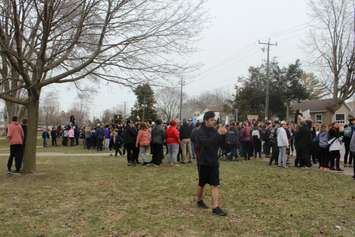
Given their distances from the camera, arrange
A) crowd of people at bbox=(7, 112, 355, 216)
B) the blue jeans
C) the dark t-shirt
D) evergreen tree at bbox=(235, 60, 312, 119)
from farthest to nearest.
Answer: evergreen tree at bbox=(235, 60, 312, 119) → the blue jeans → crowd of people at bbox=(7, 112, 355, 216) → the dark t-shirt

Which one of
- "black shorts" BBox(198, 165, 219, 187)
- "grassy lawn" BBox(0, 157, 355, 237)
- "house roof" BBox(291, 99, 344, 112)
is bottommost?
"grassy lawn" BBox(0, 157, 355, 237)

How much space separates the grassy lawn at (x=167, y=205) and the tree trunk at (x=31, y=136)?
24.8 inches

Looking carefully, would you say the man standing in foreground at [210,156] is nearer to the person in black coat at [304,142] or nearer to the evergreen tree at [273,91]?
the person in black coat at [304,142]

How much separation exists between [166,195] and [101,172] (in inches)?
179

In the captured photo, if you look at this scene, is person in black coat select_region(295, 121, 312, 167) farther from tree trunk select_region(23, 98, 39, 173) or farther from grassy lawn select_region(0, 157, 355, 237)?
tree trunk select_region(23, 98, 39, 173)

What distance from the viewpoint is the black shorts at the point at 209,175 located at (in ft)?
22.9

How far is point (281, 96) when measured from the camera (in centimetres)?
5419

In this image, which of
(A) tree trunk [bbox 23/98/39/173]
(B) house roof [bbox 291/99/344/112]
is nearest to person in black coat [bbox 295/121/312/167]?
(A) tree trunk [bbox 23/98/39/173]

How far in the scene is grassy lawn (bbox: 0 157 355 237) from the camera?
20.0 feet

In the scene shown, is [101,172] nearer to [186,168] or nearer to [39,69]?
[186,168]

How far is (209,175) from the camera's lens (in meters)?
7.14

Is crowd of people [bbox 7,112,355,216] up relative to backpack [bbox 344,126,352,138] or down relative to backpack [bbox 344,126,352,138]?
down

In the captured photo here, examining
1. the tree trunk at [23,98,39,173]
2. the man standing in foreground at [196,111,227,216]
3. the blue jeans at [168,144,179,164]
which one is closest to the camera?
the man standing in foreground at [196,111,227,216]

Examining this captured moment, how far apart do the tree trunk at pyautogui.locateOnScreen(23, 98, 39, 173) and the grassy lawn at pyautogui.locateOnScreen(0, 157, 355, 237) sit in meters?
0.63
